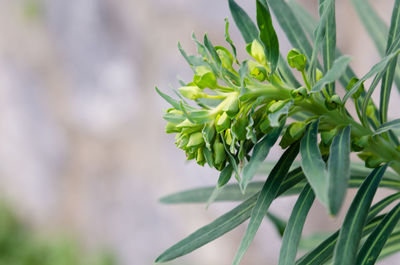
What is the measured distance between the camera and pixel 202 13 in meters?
2.36

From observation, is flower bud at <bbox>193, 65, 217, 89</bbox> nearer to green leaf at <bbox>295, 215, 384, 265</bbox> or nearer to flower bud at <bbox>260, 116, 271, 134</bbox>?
flower bud at <bbox>260, 116, 271, 134</bbox>

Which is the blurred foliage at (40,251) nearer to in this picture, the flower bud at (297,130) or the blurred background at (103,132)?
the blurred background at (103,132)

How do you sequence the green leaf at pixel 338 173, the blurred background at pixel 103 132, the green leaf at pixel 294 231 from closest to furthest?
the green leaf at pixel 338 173
the green leaf at pixel 294 231
the blurred background at pixel 103 132

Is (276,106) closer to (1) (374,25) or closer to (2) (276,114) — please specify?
(2) (276,114)

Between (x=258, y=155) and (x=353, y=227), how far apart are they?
0.09 meters

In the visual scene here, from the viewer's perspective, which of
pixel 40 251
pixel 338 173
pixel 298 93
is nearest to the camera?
pixel 338 173

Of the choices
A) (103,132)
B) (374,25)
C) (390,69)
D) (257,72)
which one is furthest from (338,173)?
(103,132)

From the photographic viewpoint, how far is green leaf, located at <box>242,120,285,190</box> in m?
0.33

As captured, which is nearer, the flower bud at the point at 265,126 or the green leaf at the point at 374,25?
the flower bud at the point at 265,126

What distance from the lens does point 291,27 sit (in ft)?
1.63

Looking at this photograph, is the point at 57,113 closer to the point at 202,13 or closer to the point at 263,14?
the point at 202,13

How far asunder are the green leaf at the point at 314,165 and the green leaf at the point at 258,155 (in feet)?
0.08

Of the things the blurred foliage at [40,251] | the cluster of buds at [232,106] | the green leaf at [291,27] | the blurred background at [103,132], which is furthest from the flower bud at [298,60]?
the blurred foliage at [40,251]

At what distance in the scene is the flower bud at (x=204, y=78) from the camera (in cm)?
39
